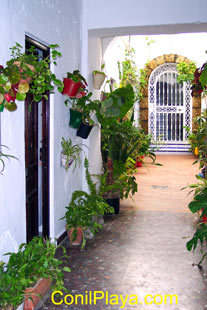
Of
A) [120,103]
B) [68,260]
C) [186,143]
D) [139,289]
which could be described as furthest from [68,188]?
[186,143]

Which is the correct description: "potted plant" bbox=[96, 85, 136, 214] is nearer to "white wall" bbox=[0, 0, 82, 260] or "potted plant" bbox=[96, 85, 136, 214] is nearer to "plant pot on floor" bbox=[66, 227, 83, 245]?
"white wall" bbox=[0, 0, 82, 260]

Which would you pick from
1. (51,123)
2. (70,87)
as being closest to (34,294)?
(51,123)

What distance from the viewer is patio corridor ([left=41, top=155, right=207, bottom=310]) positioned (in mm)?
3264

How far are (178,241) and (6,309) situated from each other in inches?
99.4

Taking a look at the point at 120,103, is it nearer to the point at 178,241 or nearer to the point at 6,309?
the point at 178,241

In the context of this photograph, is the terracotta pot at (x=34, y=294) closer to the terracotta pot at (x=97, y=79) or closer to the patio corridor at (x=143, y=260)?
the patio corridor at (x=143, y=260)

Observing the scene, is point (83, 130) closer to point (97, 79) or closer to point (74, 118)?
point (74, 118)

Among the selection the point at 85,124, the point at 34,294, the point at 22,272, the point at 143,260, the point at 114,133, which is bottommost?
the point at 143,260

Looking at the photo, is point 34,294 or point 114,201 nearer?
point 34,294

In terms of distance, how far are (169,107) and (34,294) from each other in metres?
10.3

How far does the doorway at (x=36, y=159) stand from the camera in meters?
3.70

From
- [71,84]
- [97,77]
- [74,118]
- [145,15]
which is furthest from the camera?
[97,77]

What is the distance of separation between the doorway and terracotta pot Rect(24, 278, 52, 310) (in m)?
0.76

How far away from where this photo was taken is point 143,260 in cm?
402
